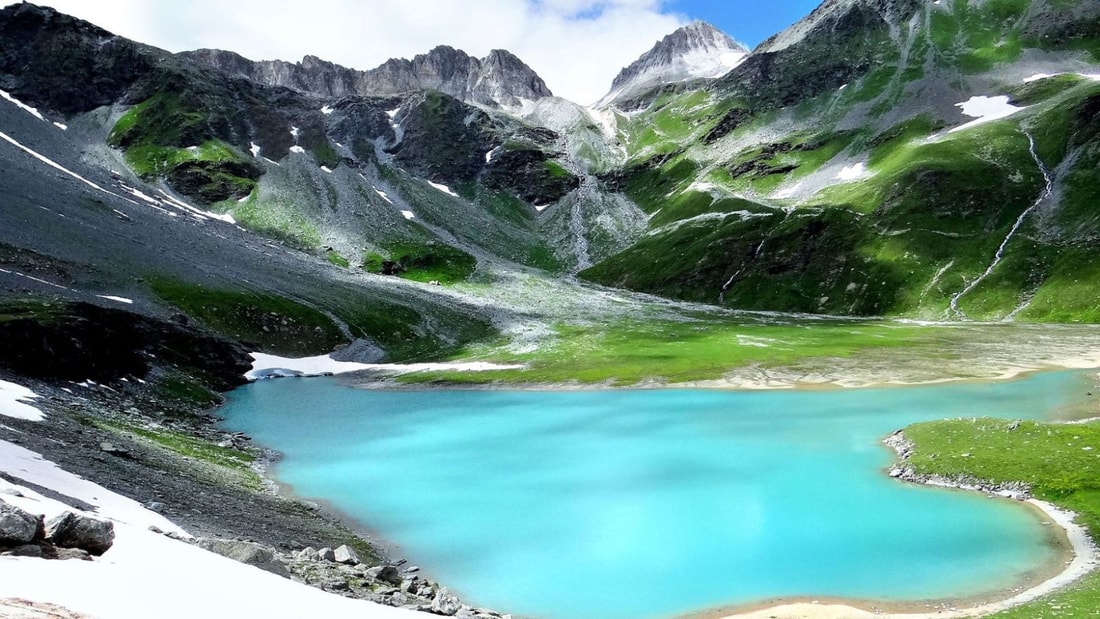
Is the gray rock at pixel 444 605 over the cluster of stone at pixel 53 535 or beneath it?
beneath

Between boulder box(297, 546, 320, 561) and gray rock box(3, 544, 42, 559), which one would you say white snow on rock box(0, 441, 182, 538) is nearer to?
boulder box(297, 546, 320, 561)

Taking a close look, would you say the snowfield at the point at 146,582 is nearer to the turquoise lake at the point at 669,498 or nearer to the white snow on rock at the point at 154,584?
the white snow on rock at the point at 154,584

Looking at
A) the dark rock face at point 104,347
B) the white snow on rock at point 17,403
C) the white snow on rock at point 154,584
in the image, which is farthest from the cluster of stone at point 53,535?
the dark rock face at point 104,347

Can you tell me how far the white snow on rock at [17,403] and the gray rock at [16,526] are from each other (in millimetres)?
29027

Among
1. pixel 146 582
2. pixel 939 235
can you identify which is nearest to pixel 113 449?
pixel 146 582

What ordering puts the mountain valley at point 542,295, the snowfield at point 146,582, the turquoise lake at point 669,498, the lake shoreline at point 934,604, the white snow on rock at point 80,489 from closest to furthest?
the snowfield at point 146,582 → the white snow on rock at point 80,489 → the lake shoreline at point 934,604 → the turquoise lake at point 669,498 → the mountain valley at point 542,295

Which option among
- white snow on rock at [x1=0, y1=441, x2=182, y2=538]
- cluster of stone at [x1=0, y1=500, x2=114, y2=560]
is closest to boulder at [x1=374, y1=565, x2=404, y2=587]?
white snow on rock at [x1=0, y1=441, x2=182, y2=538]

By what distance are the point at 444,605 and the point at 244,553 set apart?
707 centimetres

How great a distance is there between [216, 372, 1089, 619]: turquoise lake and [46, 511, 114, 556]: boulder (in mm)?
15787

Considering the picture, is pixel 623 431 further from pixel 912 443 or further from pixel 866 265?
pixel 866 265

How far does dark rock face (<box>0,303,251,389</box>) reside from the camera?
61.5 metres

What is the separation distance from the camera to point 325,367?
110 m

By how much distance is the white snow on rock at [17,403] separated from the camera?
39.2 m

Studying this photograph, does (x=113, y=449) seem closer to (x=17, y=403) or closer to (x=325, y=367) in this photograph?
(x=17, y=403)
